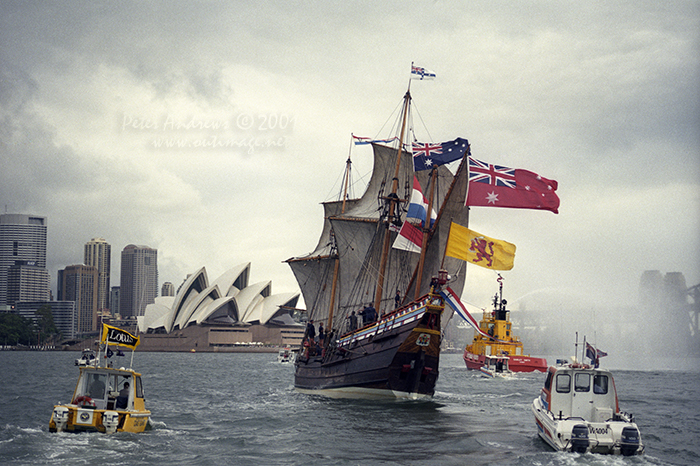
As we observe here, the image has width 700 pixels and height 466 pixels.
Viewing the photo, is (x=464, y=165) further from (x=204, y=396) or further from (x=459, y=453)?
(x=459, y=453)

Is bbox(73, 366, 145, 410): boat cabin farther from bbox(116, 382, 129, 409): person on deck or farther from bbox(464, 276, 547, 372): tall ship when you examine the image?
bbox(464, 276, 547, 372): tall ship

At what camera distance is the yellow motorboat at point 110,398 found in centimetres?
2423

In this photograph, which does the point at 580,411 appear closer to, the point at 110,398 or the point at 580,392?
the point at 580,392

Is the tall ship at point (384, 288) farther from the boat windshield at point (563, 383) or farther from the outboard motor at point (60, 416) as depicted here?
the outboard motor at point (60, 416)

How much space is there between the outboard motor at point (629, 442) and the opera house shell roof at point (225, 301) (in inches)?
6142

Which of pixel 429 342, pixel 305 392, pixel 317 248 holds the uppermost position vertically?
pixel 317 248

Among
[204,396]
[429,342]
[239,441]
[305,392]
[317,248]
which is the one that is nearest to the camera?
[239,441]

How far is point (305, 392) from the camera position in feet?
168

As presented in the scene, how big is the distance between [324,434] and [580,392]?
10.6 meters

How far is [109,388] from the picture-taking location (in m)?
25.8

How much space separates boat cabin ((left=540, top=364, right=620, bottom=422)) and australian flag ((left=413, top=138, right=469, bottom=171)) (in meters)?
25.2

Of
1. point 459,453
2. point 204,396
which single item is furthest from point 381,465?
point 204,396

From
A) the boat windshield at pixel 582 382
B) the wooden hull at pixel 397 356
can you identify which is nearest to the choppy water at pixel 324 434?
the wooden hull at pixel 397 356

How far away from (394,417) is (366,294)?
22726mm
